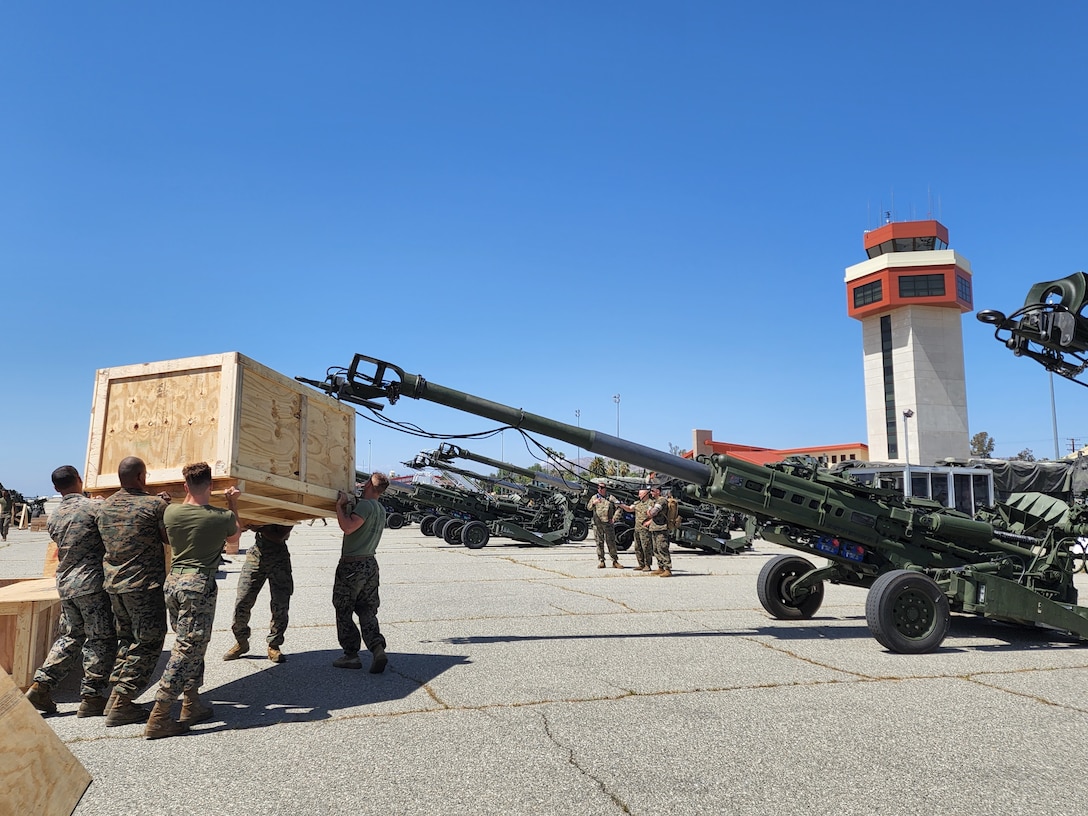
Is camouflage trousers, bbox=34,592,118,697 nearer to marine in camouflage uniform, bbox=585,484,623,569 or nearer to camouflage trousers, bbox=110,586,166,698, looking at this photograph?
camouflage trousers, bbox=110,586,166,698

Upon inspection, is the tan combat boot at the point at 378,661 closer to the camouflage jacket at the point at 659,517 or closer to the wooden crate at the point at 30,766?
the wooden crate at the point at 30,766

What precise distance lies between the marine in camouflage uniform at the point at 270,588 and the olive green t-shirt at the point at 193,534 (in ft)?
5.66

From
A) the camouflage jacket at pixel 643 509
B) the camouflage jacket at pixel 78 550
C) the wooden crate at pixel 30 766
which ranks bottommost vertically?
the wooden crate at pixel 30 766

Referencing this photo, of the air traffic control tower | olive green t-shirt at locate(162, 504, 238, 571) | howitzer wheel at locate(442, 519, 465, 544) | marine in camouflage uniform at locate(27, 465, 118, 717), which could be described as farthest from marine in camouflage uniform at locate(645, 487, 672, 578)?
the air traffic control tower

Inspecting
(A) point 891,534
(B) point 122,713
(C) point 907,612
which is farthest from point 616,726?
(A) point 891,534

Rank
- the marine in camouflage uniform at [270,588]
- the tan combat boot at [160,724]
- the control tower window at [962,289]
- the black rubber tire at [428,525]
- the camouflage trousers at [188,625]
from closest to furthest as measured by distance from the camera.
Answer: the tan combat boot at [160,724], the camouflage trousers at [188,625], the marine in camouflage uniform at [270,588], the black rubber tire at [428,525], the control tower window at [962,289]

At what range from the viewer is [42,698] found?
5.27 meters

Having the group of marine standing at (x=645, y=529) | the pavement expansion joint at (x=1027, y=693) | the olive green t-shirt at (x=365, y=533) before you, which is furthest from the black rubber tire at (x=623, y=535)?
the olive green t-shirt at (x=365, y=533)

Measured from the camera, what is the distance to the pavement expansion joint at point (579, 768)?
3723 millimetres

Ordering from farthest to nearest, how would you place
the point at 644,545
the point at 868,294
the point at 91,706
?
the point at 868,294 → the point at 644,545 → the point at 91,706

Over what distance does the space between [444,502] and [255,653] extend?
56.8 feet

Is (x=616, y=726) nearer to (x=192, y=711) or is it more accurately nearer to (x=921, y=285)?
(x=192, y=711)

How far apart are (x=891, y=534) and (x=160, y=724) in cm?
719

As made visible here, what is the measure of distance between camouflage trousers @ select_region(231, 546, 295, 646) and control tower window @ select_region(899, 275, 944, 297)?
58.2 metres
